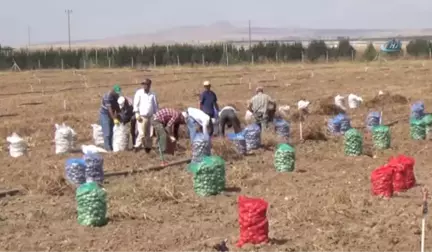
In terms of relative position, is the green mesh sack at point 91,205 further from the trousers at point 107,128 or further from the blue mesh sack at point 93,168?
the trousers at point 107,128

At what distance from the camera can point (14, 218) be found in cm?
1038

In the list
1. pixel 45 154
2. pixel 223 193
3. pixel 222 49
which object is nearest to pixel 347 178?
pixel 223 193

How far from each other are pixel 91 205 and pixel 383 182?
403 cm

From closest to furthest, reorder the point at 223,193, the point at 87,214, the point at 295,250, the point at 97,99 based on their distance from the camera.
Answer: the point at 295,250 → the point at 87,214 → the point at 223,193 → the point at 97,99

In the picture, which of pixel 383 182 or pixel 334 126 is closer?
pixel 383 182

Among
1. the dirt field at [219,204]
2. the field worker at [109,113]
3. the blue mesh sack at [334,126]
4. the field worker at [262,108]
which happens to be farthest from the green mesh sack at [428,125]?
the field worker at [109,113]

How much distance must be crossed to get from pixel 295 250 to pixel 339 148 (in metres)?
7.96

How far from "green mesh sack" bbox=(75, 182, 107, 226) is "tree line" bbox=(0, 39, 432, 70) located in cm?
4915

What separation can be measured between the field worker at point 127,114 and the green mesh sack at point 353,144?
13.2ft

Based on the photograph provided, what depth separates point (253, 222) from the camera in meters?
8.66

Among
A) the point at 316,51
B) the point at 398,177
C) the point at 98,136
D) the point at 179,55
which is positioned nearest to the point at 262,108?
the point at 98,136

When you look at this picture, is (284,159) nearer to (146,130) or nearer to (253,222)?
(146,130)

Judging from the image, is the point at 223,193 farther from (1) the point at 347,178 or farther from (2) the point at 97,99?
(2) the point at 97,99

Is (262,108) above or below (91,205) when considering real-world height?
above
